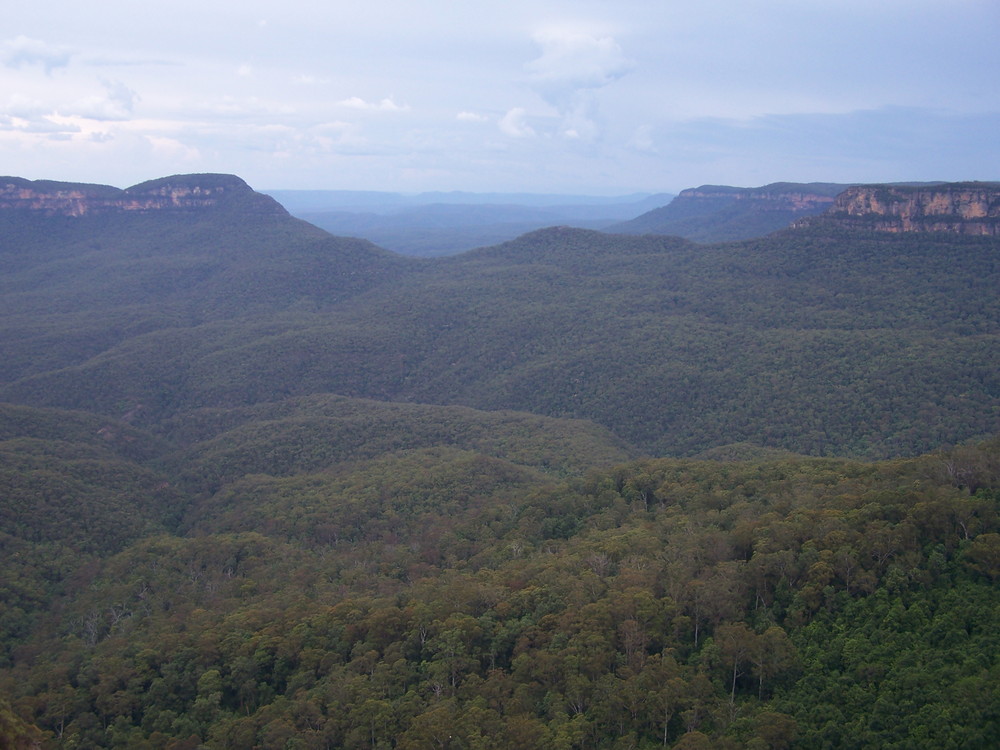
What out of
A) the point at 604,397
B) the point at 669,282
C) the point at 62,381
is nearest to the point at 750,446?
the point at 604,397

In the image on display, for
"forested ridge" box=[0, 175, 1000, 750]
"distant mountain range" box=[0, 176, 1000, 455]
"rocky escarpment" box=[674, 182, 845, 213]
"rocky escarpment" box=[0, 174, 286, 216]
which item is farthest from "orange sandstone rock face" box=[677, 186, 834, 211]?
"rocky escarpment" box=[0, 174, 286, 216]

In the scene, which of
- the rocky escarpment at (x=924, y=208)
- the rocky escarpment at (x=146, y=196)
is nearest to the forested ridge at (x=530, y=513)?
the rocky escarpment at (x=924, y=208)

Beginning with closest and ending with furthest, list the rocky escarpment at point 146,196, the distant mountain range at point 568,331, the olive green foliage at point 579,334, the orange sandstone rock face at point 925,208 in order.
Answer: the olive green foliage at point 579,334, the distant mountain range at point 568,331, the orange sandstone rock face at point 925,208, the rocky escarpment at point 146,196

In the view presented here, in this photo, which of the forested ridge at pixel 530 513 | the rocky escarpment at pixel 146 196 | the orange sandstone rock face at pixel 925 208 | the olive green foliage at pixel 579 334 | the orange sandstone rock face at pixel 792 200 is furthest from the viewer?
the orange sandstone rock face at pixel 792 200

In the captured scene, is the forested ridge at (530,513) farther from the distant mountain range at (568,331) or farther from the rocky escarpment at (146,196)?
the rocky escarpment at (146,196)

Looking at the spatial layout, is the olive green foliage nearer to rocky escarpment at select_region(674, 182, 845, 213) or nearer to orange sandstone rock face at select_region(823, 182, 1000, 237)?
orange sandstone rock face at select_region(823, 182, 1000, 237)

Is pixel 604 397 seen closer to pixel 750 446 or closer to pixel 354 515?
pixel 750 446

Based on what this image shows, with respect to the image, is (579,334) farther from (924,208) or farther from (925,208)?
(925,208)
